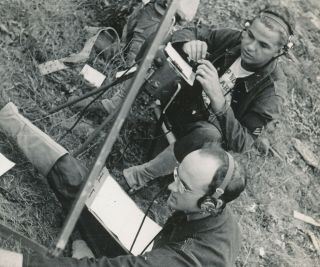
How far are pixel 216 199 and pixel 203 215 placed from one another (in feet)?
0.52

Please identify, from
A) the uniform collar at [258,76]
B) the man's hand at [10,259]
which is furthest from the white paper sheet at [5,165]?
the uniform collar at [258,76]

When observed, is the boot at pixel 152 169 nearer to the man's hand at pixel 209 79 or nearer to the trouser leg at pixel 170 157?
the trouser leg at pixel 170 157

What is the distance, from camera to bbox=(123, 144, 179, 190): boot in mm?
4125

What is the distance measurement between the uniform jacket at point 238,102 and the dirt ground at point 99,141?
64 cm

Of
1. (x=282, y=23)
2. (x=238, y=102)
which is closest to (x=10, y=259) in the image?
(x=238, y=102)

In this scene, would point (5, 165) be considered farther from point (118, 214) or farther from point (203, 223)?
point (203, 223)

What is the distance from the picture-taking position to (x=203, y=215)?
2873 mm

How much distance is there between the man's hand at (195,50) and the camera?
3.96m

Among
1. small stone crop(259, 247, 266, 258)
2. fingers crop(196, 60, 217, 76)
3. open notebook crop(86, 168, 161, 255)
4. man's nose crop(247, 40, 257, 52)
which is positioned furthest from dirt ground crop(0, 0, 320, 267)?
man's nose crop(247, 40, 257, 52)

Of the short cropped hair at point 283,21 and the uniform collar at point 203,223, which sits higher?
the short cropped hair at point 283,21

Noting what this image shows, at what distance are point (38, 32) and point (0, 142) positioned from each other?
137cm

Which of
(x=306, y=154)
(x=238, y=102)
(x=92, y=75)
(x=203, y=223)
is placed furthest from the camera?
(x=306, y=154)

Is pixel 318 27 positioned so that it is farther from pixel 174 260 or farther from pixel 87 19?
pixel 174 260

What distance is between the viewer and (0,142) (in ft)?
11.9
